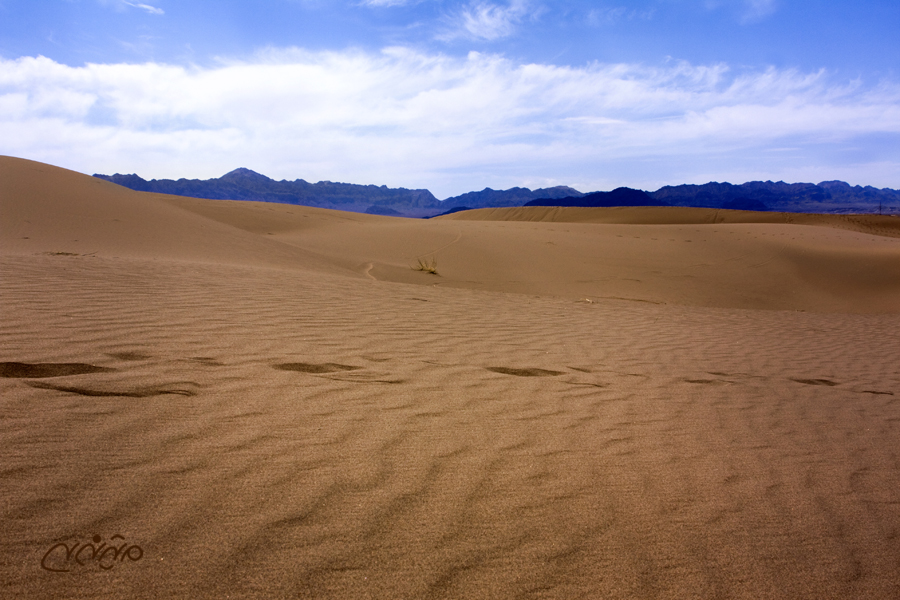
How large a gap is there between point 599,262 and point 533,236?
3930 millimetres

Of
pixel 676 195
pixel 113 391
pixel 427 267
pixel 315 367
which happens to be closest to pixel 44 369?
pixel 113 391

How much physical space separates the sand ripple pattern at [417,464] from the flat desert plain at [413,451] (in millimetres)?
13

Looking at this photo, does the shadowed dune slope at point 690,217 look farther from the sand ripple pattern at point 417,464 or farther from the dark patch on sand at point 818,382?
the sand ripple pattern at point 417,464

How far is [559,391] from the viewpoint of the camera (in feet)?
12.2

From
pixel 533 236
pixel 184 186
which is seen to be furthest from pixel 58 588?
pixel 184 186

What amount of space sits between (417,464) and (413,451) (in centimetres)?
12

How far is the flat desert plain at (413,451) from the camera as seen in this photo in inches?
70.8

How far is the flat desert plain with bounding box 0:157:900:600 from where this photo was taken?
5.90 feet

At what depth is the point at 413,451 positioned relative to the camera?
260 cm

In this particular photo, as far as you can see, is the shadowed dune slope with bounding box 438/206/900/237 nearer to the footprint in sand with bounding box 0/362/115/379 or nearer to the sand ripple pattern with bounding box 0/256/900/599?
the sand ripple pattern with bounding box 0/256/900/599

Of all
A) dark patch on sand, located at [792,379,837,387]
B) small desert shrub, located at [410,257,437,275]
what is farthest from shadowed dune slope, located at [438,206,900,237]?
dark patch on sand, located at [792,379,837,387]

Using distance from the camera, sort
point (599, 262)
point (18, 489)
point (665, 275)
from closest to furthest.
Result: 1. point (18, 489)
2. point (665, 275)
3. point (599, 262)

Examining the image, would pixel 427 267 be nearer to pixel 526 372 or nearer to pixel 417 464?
pixel 526 372

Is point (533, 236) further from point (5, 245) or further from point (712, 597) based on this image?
point (712, 597)
